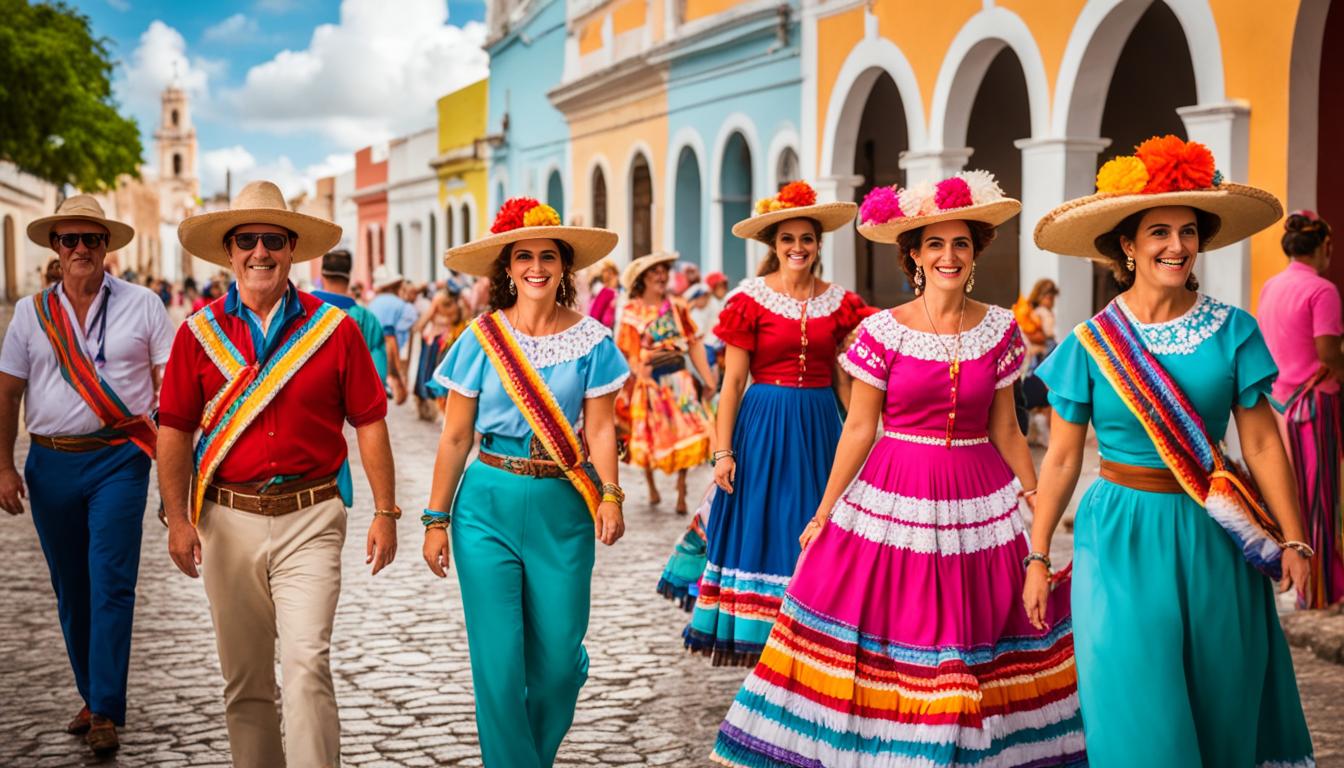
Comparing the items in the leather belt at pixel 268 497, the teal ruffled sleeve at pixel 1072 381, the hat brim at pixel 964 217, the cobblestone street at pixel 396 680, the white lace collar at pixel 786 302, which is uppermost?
the hat brim at pixel 964 217

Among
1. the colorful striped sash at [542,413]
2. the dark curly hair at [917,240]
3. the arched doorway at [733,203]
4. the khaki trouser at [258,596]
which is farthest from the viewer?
the arched doorway at [733,203]

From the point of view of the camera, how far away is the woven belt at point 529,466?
190 inches

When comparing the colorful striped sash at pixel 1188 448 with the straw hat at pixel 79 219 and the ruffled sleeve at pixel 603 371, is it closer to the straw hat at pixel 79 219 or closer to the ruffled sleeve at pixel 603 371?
the ruffled sleeve at pixel 603 371

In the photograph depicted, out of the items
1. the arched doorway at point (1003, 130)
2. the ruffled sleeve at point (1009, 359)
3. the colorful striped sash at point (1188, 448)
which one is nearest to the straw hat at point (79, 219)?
the ruffled sleeve at point (1009, 359)

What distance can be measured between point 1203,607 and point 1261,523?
249 millimetres

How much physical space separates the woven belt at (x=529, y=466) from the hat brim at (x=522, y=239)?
0.65 metres

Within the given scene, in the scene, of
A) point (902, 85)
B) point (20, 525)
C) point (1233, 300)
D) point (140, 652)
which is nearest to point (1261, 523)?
point (140, 652)

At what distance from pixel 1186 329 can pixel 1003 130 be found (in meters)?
16.4

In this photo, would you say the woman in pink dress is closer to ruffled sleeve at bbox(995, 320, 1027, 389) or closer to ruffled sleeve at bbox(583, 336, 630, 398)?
ruffled sleeve at bbox(995, 320, 1027, 389)

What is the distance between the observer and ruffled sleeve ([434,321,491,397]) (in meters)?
4.90

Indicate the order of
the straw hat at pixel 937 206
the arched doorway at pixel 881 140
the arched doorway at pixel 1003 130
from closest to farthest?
the straw hat at pixel 937 206 → the arched doorway at pixel 1003 130 → the arched doorway at pixel 881 140

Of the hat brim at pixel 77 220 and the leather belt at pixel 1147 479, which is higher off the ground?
the hat brim at pixel 77 220

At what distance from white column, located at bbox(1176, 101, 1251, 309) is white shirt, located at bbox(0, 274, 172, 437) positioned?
737 cm

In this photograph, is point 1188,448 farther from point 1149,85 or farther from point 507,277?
point 1149,85
